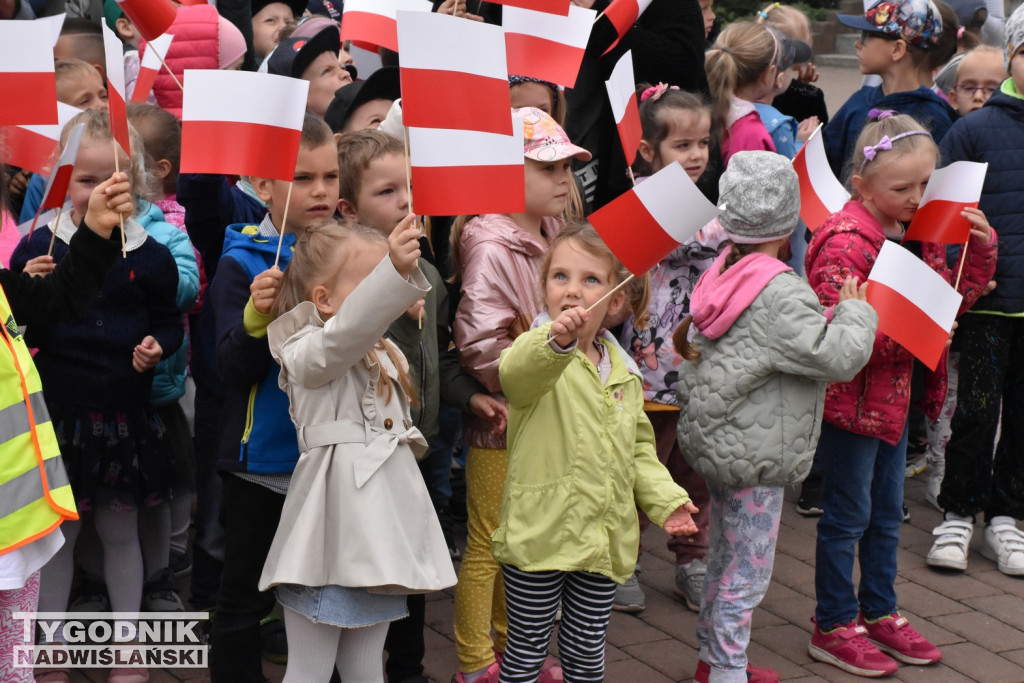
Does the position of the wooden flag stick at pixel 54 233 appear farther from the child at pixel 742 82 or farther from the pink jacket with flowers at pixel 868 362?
the child at pixel 742 82

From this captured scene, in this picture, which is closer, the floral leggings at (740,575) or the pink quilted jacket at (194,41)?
the floral leggings at (740,575)

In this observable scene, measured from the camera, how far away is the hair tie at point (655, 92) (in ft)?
16.3

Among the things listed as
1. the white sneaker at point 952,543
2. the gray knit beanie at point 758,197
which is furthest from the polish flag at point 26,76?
the white sneaker at point 952,543

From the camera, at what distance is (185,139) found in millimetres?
3463

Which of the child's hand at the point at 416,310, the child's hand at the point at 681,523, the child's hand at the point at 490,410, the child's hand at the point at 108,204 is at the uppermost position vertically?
the child's hand at the point at 108,204

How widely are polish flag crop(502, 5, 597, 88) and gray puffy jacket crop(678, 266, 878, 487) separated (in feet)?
3.65

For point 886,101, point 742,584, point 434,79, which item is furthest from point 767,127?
point 434,79

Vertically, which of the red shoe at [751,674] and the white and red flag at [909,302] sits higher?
the white and red flag at [909,302]

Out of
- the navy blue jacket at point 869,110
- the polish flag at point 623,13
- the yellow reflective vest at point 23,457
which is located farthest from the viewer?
the navy blue jacket at point 869,110

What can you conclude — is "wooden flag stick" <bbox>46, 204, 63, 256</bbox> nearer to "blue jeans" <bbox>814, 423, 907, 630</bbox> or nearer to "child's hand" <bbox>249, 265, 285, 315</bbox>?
"child's hand" <bbox>249, 265, 285, 315</bbox>

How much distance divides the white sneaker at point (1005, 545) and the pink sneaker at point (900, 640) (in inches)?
34.9

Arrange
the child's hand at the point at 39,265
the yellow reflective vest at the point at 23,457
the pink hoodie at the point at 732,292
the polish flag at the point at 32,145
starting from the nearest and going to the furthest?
the yellow reflective vest at the point at 23,457, the child's hand at the point at 39,265, the pink hoodie at the point at 732,292, the polish flag at the point at 32,145

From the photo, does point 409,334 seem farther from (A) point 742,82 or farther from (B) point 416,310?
(A) point 742,82

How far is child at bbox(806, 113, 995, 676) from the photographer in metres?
4.29
